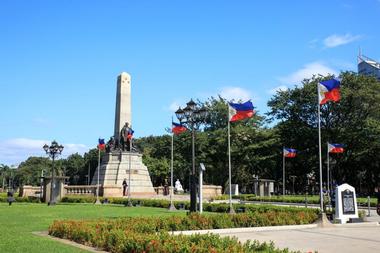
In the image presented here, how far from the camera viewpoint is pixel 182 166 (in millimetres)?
69312

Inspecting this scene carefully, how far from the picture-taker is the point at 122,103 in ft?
172

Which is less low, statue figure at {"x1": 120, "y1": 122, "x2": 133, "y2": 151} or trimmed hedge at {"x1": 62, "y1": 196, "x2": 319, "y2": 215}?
statue figure at {"x1": 120, "y1": 122, "x2": 133, "y2": 151}

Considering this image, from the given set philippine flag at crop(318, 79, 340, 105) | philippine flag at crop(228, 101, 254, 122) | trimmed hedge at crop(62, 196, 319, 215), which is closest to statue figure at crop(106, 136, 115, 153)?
trimmed hedge at crop(62, 196, 319, 215)

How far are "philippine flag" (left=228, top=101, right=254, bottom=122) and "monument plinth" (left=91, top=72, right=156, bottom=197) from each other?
85.9 feet

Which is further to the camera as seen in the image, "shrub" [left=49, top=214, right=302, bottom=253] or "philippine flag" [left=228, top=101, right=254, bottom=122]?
"philippine flag" [left=228, top=101, right=254, bottom=122]

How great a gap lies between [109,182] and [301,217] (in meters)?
34.4

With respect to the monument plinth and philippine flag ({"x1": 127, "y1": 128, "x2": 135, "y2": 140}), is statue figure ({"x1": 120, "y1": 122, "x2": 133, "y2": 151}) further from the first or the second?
the monument plinth

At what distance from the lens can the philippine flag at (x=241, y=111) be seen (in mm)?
26719

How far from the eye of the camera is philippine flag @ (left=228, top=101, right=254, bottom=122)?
87.7 ft

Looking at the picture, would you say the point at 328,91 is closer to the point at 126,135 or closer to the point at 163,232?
the point at 163,232

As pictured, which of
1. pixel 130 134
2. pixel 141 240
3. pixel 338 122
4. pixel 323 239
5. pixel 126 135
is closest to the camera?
pixel 141 240

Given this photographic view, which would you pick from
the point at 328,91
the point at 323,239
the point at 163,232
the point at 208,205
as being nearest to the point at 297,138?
the point at 208,205

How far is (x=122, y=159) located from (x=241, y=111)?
1095 inches

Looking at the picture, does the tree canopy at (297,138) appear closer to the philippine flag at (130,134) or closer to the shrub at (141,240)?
the philippine flag at (130,134)
